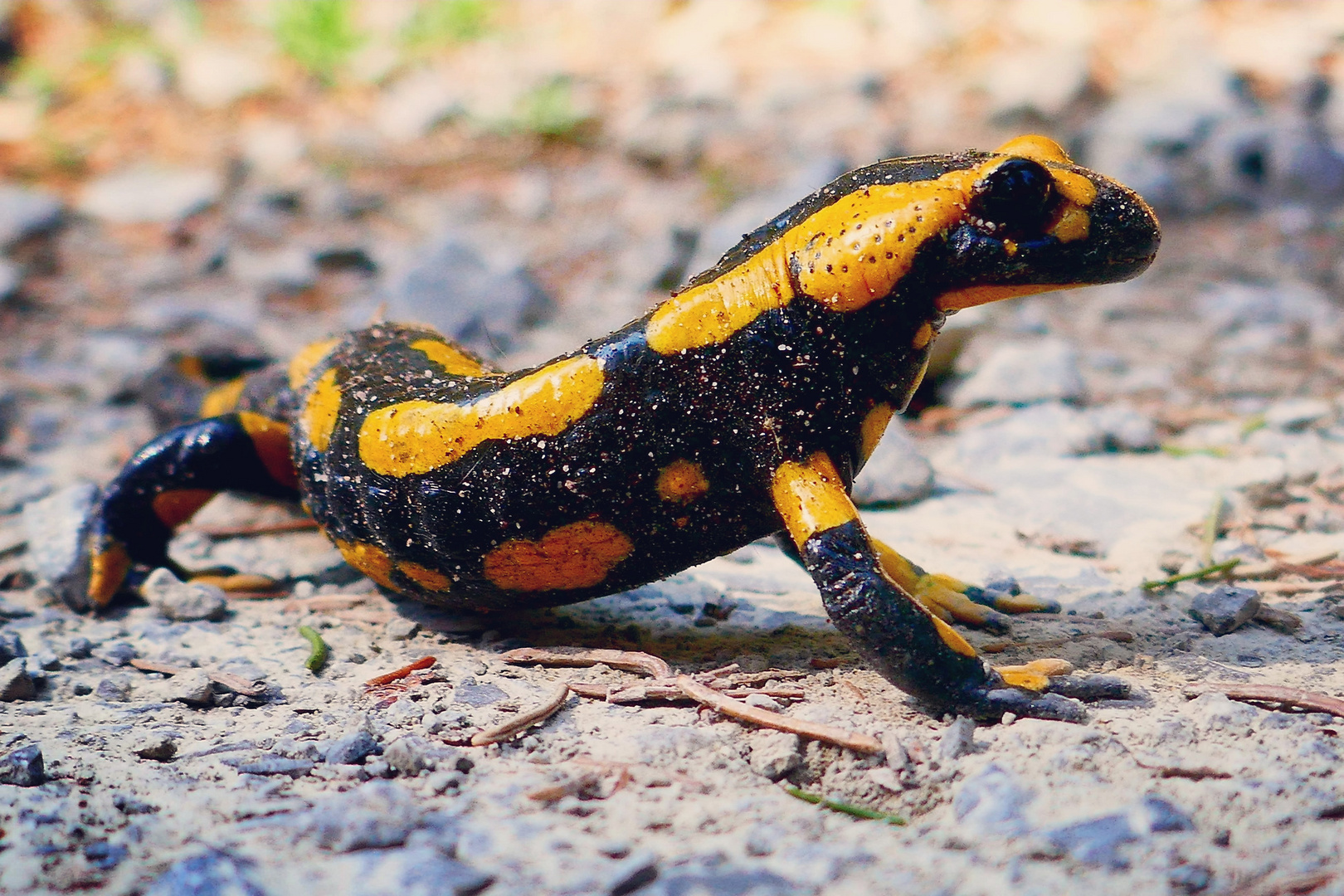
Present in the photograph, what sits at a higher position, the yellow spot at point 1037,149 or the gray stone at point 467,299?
the gray stone at point 467,299

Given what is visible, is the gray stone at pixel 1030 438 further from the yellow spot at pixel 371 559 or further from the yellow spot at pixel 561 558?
the yellow spot at pixel 371 559

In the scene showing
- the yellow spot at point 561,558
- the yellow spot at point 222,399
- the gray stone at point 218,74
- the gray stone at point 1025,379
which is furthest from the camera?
the gray stone at point 218,74

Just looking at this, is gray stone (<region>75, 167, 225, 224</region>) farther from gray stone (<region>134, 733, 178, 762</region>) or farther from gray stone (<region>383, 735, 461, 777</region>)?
gray stone (<region>383, 735, 461, 777</region>)

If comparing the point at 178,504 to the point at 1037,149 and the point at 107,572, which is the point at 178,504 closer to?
the point at 107,572

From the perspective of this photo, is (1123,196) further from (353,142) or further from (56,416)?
(353,142)

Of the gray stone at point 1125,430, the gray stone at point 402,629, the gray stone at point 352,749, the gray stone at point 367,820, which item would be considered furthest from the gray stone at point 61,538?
the gray stone at point 1125,430

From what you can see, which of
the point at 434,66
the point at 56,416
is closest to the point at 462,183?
the point at 434,66

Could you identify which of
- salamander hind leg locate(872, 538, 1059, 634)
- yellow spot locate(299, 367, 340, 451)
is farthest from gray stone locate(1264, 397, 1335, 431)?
yellow spot locate(299, 367, 340, 451)

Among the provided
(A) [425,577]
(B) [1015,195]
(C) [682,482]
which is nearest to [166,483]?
(A) [425,577]
